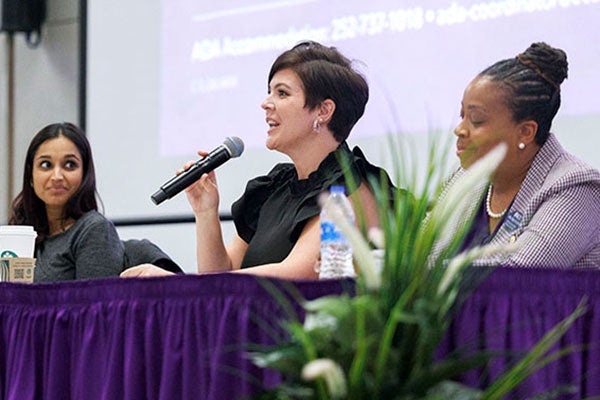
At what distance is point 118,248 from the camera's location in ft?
10.5

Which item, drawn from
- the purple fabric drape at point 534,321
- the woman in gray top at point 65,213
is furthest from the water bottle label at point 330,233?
the woman in gray top at point 65,213

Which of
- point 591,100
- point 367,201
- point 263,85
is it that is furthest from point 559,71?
point 263,85

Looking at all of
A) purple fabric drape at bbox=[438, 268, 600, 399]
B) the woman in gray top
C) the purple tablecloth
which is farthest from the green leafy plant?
the woman in gray top

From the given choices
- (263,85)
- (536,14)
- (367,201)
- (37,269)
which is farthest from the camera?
(263,85)

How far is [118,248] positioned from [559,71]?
1.36m

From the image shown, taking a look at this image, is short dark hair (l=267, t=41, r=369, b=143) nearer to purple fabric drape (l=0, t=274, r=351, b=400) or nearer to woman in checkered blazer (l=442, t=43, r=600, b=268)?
woman in checkered blazer (l=442, t=43, r=600, b=268)

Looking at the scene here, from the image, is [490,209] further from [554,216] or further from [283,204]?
[283,204]

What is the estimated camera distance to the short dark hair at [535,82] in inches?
96.5

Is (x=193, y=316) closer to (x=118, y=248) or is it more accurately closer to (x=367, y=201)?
(x=367, y=201)

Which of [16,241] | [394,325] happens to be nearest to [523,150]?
[16,241]

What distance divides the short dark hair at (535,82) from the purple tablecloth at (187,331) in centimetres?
73

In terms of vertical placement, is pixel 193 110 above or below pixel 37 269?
above

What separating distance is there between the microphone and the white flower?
133cm

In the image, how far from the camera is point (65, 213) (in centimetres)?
330
